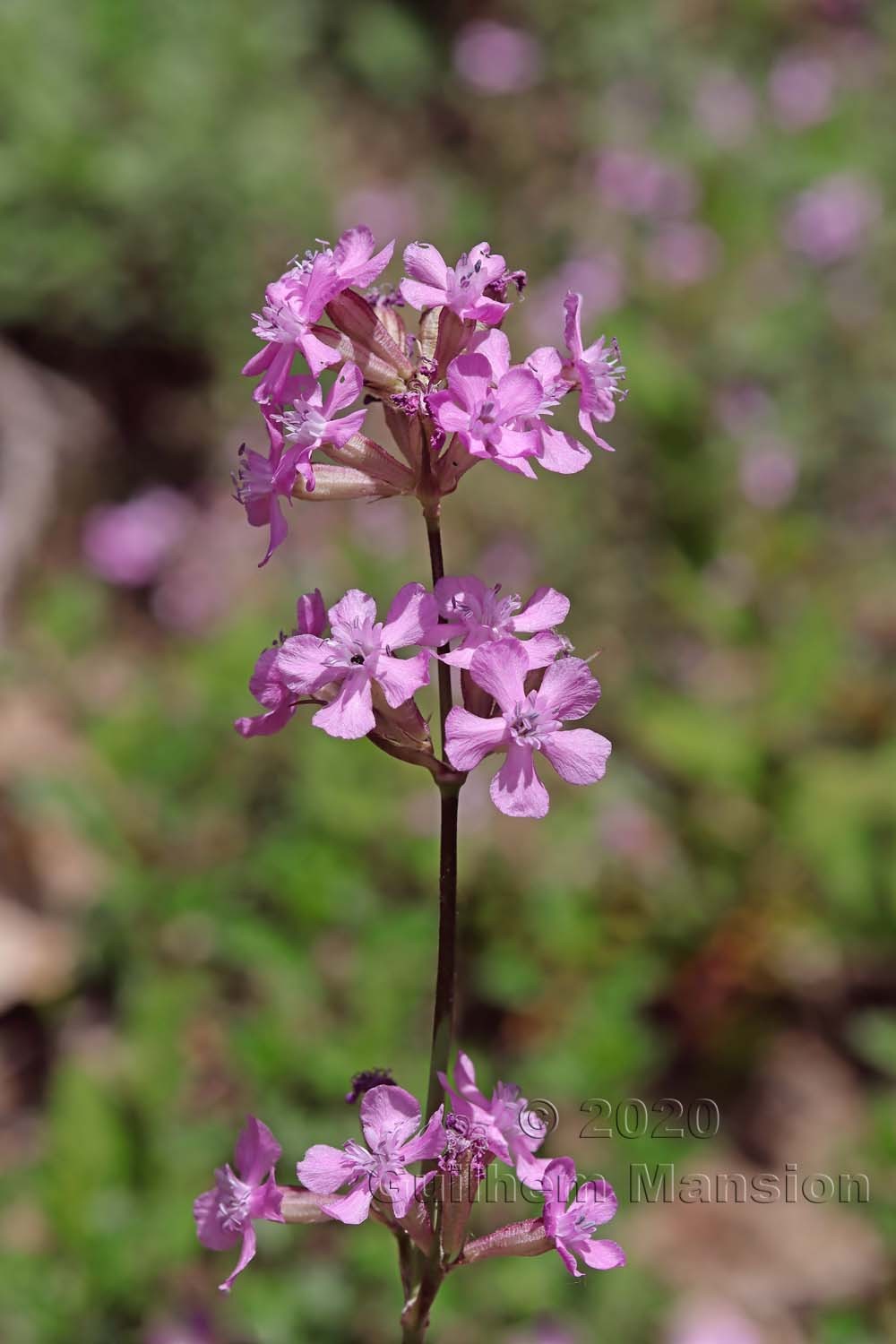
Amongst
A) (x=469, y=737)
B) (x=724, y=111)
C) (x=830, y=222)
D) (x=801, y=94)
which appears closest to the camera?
(x=469, y=737)

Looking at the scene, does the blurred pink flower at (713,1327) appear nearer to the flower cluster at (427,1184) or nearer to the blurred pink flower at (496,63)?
the flower cluster at (427,1184)

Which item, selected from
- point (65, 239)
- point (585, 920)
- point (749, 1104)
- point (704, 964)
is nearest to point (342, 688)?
point (585, 920)

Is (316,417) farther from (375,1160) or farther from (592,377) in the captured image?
(375,1160)

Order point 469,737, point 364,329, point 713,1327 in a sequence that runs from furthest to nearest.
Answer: point 713,1327, point 364,329, point 469,737

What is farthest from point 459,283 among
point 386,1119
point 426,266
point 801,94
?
point 801,94

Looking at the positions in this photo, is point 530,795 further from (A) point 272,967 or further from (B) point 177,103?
(B) point 177,103

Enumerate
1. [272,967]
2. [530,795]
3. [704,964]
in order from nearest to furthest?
[530,795] < [272,967] < [704,964]

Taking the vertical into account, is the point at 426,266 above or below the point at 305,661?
above

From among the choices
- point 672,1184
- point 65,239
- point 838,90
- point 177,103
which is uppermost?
point 838,90
